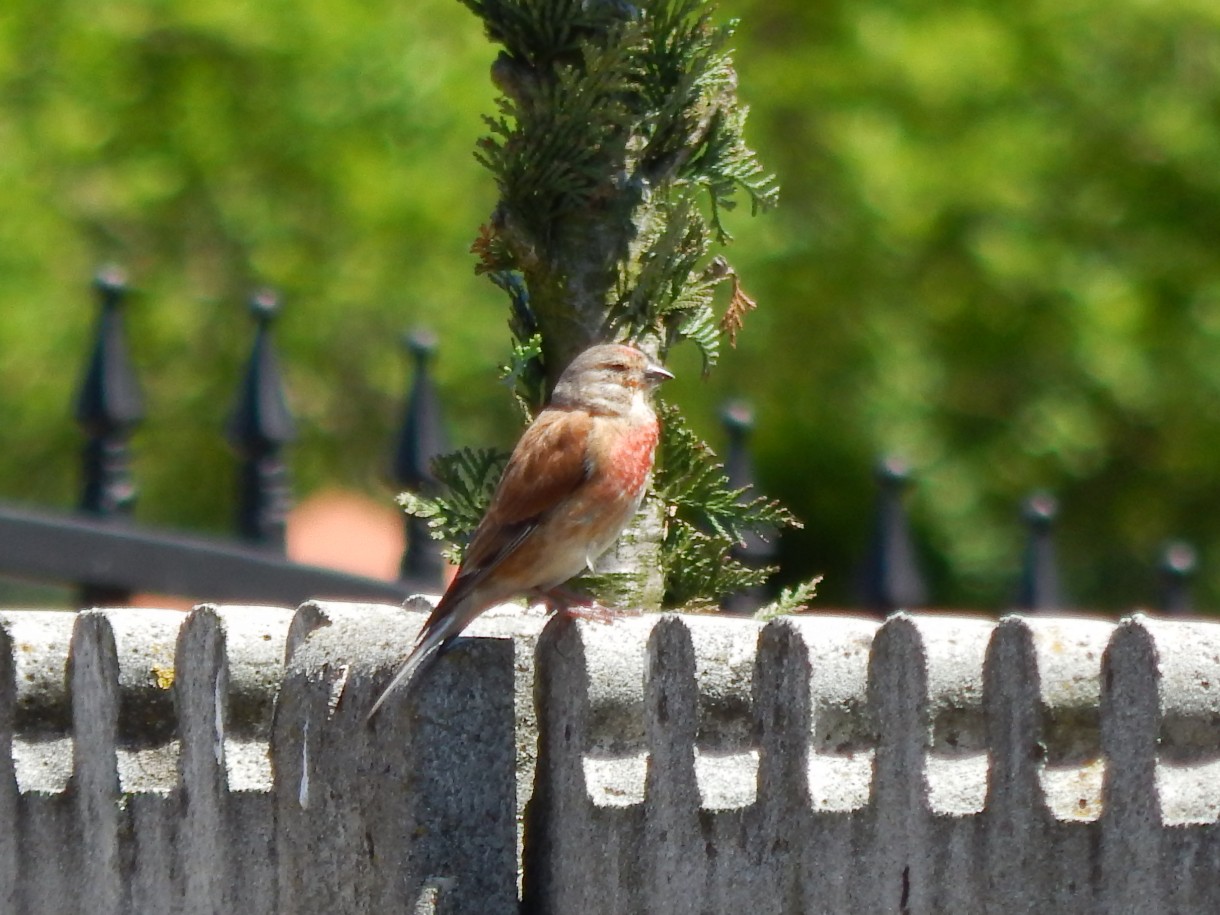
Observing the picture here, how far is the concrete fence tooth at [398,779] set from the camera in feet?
11.2

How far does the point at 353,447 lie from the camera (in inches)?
408

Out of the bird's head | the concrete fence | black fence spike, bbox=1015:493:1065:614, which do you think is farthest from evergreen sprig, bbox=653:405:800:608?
black fence spike, bbox=1015:493:1065:614

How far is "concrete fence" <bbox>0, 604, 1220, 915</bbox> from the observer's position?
285 cm

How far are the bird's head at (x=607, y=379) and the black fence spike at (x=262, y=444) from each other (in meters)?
4.12

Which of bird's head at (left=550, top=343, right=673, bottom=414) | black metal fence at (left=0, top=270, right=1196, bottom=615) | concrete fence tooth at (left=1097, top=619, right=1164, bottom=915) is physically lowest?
concrete fence tooth at (left=1097, top=619, right=1164, bottom=915)

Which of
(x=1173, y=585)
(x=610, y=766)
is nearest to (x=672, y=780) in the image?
(x=610, y=766)

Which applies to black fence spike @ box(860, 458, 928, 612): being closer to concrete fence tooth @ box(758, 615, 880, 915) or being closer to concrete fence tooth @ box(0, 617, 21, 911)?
concrete fence tooth @ box(0, 617, 21, 911)

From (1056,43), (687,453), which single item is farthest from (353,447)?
(687,453)

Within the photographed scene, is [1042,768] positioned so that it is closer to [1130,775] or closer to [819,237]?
[1130,775]

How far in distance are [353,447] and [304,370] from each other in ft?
1.86

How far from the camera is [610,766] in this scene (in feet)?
11.2

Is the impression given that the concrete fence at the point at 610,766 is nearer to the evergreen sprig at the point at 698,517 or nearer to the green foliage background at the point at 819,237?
the evergreen sprig at the point at 698,517

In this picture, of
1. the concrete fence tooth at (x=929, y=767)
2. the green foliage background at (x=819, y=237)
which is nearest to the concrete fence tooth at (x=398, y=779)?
the concrete fence tooth at (x=929, y=767)

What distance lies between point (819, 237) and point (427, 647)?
22.8ft
